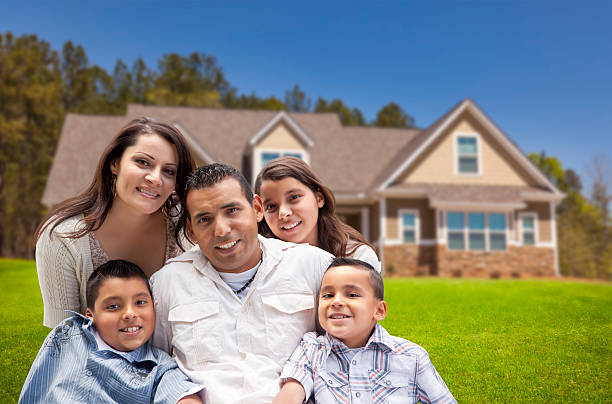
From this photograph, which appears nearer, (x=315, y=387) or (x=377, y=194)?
(x=315, y=387)

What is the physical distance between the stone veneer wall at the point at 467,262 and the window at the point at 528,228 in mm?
322

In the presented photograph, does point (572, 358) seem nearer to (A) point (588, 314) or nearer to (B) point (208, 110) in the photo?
(A) point (588, 314)

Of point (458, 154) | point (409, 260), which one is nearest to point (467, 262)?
point (409, 260)

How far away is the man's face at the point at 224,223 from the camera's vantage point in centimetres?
338

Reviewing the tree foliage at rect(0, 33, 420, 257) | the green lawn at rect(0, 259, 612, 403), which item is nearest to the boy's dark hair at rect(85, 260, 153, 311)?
the green lawn at rect(0, 259, 612, 403)

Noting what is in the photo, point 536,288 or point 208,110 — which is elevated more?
point 208,110

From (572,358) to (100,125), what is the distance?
20.7 metres

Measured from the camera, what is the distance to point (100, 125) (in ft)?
72.7

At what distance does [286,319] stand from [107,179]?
1889 millimetres

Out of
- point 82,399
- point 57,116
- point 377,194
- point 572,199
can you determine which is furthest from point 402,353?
point 572,199

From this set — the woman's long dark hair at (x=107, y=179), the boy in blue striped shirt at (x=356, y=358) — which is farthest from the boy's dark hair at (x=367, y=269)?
the woman's long dark hair at (x=107, y=179)

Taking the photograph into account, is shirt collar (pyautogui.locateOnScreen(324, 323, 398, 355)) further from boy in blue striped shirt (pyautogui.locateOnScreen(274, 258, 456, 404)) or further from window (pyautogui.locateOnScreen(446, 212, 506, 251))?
window (pyautogui.locateOnScreen(446, 212, 506, 251))

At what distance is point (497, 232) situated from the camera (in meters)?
18.5

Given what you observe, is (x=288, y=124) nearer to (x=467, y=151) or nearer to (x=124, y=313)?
(x=467, y=151)
